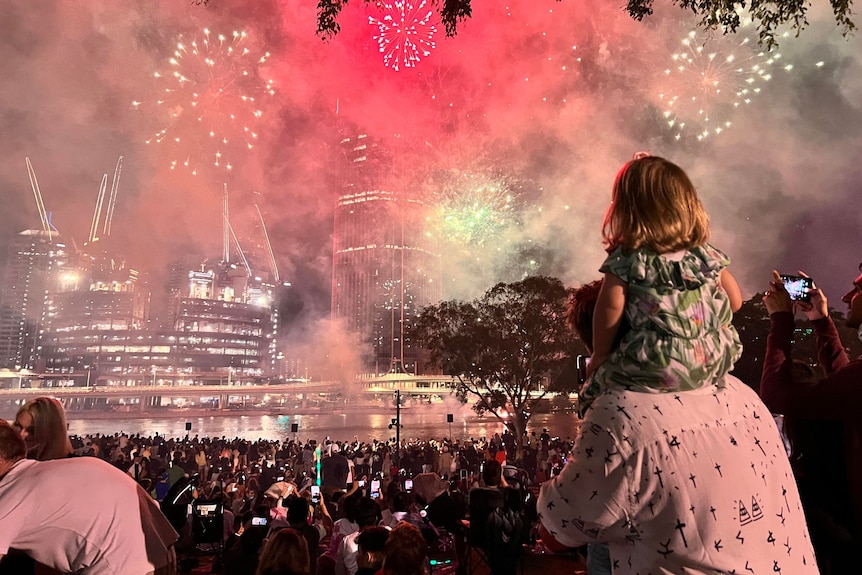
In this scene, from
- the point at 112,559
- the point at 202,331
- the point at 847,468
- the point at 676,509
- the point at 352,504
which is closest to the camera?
the point at 676,509

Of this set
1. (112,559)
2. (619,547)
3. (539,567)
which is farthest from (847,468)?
(539,567)

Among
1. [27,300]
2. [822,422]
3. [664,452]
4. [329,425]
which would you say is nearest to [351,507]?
[822,422]

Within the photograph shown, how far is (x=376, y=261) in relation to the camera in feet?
313

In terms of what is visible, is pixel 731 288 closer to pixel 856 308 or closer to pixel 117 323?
pixel 856 308

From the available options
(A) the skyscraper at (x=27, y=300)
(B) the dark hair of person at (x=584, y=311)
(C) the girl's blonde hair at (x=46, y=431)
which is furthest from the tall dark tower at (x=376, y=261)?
(B) the dark hair of person at (x=584, y=311)

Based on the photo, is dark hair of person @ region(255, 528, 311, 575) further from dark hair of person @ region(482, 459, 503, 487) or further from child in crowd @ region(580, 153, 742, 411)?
child in crowd @ region(580, 153, 742, 411)

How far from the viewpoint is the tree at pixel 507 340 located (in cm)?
2791

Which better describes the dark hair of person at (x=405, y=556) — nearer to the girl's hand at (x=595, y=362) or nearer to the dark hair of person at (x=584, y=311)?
the dark hair of person at (x=584, y=311)

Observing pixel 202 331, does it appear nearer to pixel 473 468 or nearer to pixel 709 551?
pixel 473 468

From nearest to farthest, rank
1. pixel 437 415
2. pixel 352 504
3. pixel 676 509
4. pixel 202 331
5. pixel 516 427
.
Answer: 1. pixel 676 509
2. pixel 352 504
3. pixel 516 427
4. pixel 437 415
5. pixel 202 331

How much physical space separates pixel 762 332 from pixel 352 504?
17.8m

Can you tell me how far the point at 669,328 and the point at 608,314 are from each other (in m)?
0.14

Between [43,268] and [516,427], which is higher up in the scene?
[43,268]

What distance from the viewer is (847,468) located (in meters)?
2.09
